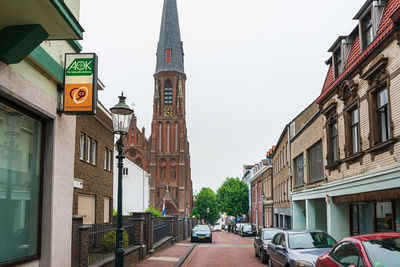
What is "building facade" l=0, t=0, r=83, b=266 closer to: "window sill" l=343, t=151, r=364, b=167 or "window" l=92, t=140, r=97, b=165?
"window sill" l=343, t=151, r=364, b=167

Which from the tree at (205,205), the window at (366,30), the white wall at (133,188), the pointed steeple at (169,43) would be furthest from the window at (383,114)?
the tree at (205,205)

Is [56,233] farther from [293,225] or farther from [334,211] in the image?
[293,225]

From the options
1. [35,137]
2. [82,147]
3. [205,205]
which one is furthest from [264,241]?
[205,205]

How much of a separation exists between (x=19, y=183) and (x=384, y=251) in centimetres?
608

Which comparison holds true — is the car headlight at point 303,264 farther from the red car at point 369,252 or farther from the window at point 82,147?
the window at point 82,147

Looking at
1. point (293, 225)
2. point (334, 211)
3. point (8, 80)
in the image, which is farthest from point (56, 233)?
point (293, 225)

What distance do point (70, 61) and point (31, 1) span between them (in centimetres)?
314

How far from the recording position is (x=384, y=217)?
504 inches

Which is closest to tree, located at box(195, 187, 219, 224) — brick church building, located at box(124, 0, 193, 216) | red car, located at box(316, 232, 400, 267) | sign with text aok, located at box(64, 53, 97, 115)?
brick church building, located at box(124, 0, 193, 216)

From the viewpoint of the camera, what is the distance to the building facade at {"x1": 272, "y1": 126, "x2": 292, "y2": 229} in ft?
102

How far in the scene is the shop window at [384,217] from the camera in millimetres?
12327

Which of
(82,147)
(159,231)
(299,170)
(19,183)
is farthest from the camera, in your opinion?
(299,170)

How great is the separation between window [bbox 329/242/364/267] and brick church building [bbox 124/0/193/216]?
69976 mm

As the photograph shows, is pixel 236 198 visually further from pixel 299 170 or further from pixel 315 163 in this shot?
pixel 315 163
